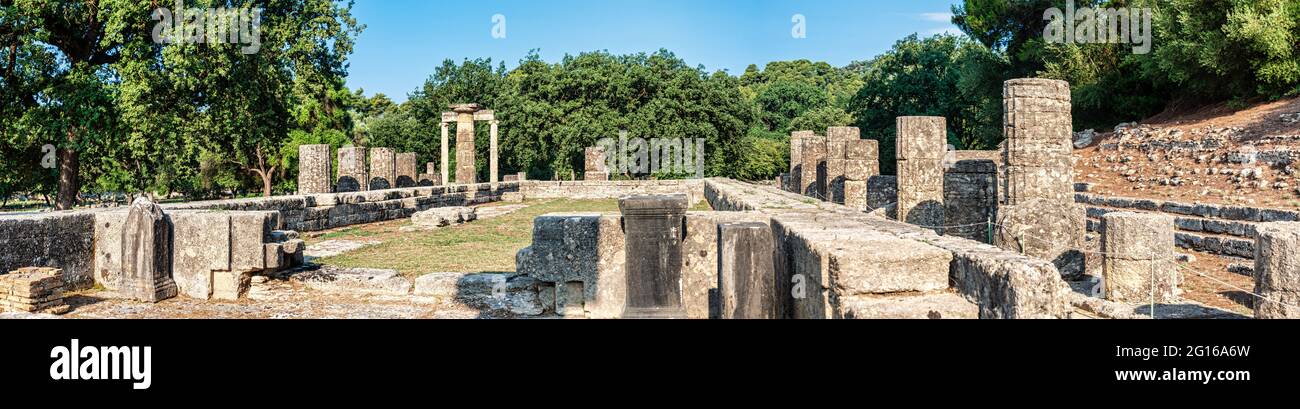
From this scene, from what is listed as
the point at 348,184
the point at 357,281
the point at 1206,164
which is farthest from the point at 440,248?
the point at 1206,164

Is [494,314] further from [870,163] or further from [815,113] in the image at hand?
[815,113]

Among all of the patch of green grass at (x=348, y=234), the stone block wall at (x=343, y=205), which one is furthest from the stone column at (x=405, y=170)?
the patch of green grass at (x=348, y=234)

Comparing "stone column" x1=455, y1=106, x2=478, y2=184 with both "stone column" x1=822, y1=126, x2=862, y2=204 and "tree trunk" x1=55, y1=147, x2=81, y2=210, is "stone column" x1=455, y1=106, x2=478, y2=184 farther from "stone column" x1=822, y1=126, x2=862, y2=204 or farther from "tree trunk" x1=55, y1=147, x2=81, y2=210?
"stone column" x1=822, y1=126, x2=862, y2=204

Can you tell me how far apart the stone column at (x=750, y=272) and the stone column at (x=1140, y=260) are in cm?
539

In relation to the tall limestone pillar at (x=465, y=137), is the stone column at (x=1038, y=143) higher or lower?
lower

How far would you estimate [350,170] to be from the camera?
66.8ft

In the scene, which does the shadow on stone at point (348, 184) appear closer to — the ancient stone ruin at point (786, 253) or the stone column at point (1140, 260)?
the ancient stone ruin at point (786, 253)

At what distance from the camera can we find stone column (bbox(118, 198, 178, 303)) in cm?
701

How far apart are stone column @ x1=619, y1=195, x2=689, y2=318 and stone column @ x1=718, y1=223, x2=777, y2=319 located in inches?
24.5

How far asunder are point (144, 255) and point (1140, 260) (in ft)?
33.3

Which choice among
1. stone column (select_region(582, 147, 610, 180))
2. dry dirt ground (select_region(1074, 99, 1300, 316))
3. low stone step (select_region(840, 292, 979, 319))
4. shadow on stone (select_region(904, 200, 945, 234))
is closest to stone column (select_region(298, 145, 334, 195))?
stone column (select_region(582, 147, 610, 180))

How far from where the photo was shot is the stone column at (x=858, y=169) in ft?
53.6

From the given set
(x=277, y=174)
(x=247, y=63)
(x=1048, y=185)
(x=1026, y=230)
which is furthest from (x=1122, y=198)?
(x=277, y=174)

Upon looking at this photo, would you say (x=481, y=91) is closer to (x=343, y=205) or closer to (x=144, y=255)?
(x=343, y=205)
